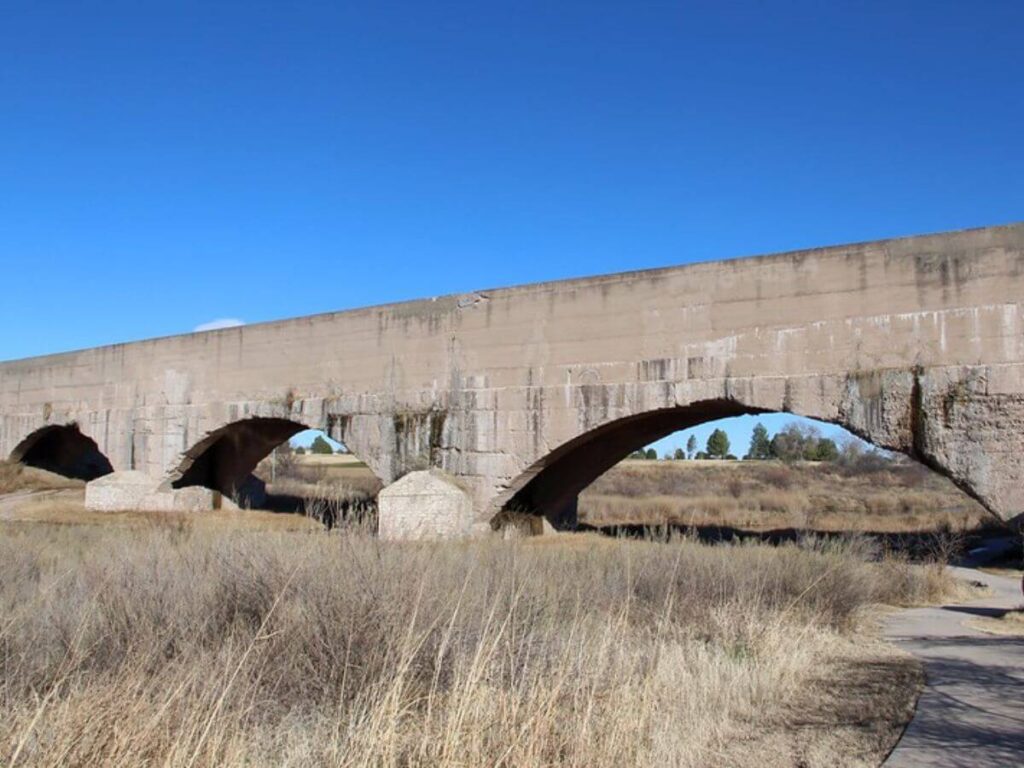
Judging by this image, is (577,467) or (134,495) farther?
(134,495)

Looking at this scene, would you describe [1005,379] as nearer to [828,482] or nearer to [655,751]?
A: [655,751]

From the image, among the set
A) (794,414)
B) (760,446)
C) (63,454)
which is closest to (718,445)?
(760,446)

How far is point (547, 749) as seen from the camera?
152 inches

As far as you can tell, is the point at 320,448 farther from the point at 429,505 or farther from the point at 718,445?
the point at 429,505


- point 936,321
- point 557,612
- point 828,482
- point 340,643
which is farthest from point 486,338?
point 828,482

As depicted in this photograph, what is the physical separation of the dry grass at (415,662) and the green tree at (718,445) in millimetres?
73368

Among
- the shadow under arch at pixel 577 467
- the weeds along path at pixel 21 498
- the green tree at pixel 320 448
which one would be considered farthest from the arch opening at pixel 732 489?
the green tree at pixel 320 448

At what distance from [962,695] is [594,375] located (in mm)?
7867

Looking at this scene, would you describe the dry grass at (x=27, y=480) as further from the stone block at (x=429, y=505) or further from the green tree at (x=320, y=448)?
the green tree at (x=320, y=448)

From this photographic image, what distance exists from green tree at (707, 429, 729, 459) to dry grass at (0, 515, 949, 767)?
73.4 m

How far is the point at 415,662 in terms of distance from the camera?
5.11m

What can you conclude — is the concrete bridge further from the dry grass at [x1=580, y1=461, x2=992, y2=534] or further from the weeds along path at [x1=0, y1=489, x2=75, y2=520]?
the dry grass at [x1=580, y1=461, x2=992, y2=534]

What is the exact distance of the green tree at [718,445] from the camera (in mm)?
80375

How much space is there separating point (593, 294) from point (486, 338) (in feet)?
6.46
